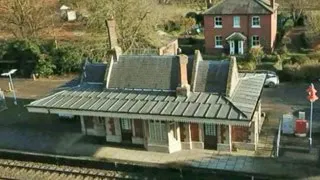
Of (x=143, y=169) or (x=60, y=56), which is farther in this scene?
(x=60, y=56)

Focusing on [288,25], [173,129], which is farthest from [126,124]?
[288,25]

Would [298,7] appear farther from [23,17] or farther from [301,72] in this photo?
[23,17]

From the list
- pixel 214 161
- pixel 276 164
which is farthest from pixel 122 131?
pixel 276 164

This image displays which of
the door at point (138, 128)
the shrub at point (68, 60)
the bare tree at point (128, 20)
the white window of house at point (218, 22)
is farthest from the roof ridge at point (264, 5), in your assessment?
the door at point (138, 128)

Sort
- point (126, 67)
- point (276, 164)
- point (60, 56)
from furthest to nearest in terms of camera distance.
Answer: point (60, 56), point (126, 67), point (276, 164)

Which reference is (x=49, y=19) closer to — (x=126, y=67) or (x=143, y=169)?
(x=126, y=67)
